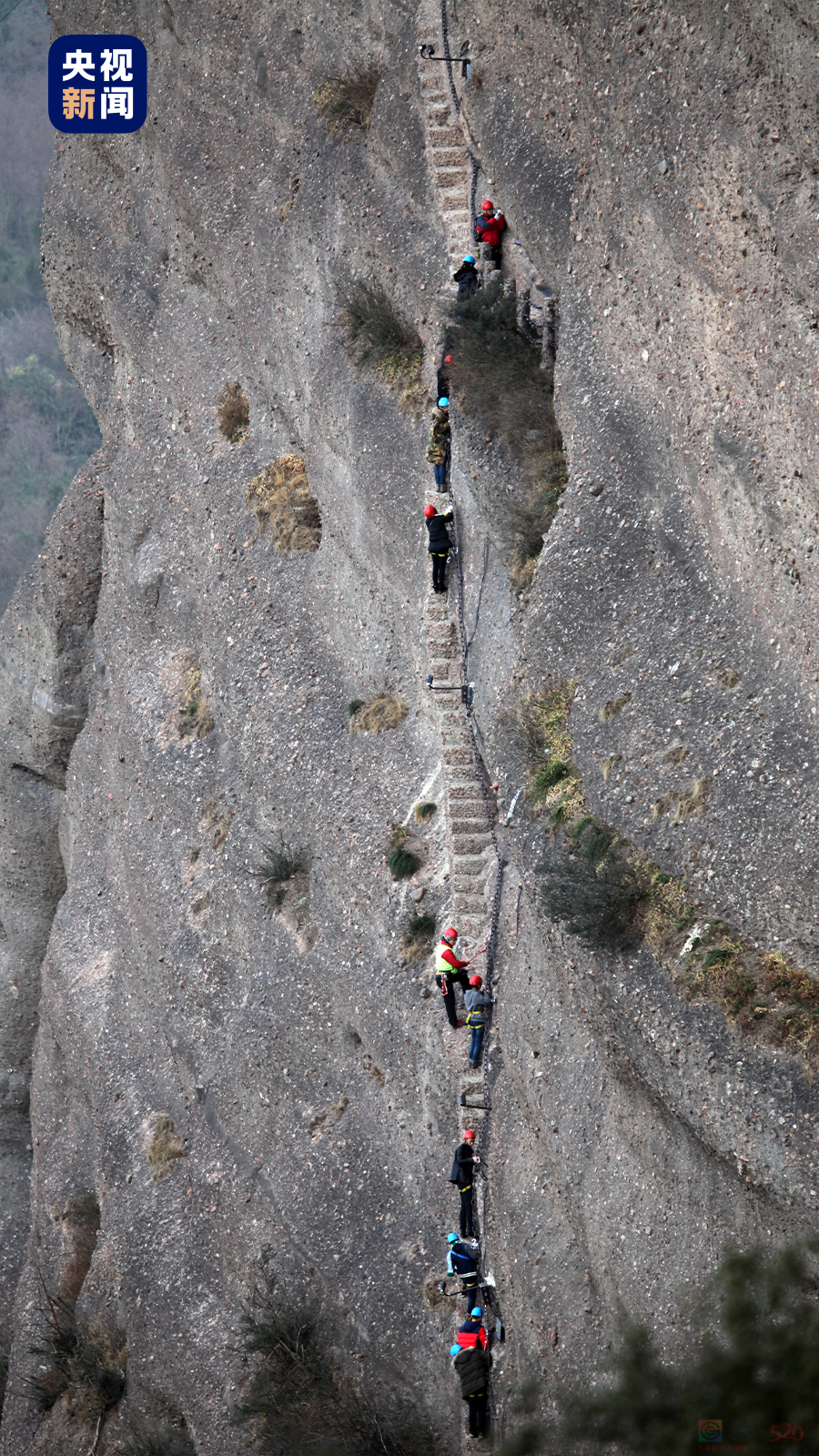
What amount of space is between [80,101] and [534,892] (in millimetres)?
20680

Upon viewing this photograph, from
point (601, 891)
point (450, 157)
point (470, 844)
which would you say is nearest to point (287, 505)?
point (450, 157)

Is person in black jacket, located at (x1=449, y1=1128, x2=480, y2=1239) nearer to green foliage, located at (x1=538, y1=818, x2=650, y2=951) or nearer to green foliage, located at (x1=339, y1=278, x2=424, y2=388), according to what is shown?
green foliage, located at (x1=538, y1=818, x2=650, y2=951)

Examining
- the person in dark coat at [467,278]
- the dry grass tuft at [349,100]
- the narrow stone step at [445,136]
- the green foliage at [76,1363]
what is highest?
the dry grass tuft at [349,100]

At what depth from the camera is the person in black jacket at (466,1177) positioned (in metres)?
15.4

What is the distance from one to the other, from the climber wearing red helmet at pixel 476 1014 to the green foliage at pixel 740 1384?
5.75 meters

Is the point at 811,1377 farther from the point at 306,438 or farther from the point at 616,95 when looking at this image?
the point at 306,438

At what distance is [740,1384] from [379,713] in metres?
11.8

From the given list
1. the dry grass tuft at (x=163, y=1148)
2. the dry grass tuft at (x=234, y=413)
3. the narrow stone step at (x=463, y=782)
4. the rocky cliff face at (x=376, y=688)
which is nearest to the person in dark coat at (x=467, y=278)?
→ the rocky cliff face at (x=376, y=688)

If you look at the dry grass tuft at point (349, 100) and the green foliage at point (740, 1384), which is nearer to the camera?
the green foliage at point (740, 1384)

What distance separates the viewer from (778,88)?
36.1 ft

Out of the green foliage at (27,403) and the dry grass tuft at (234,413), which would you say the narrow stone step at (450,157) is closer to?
the dry grass tuft at (234,413)

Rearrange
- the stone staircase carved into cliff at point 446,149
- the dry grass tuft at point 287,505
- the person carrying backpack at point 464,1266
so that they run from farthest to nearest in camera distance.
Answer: the dry grass tuft at point 287,505, the stone staircase carved into cliff at point 446,149, the person carrying backpack at point 464,1266

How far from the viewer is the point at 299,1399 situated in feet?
55.5

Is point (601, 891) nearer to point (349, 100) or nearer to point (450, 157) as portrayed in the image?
point (450, 157)
